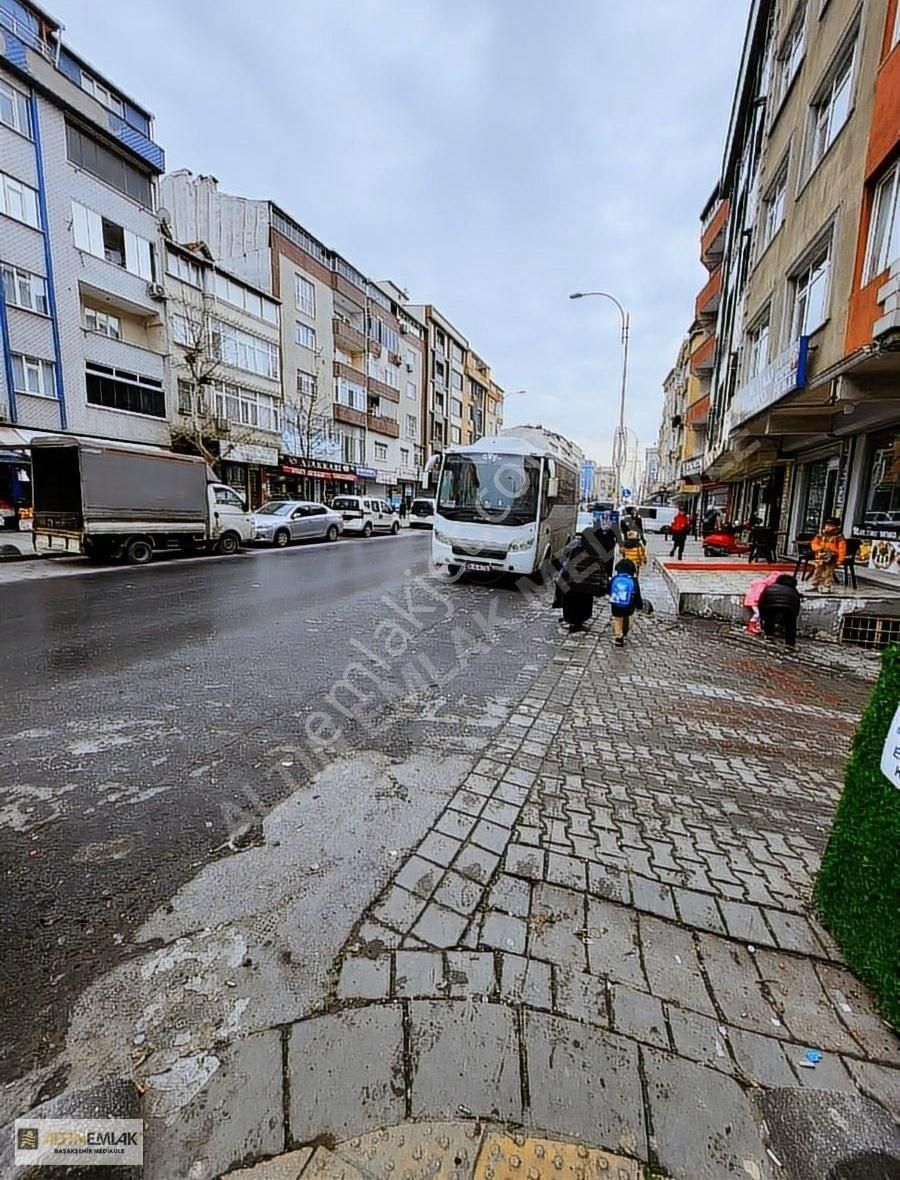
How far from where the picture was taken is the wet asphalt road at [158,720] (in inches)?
96.4

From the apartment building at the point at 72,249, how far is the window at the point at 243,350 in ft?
12.0

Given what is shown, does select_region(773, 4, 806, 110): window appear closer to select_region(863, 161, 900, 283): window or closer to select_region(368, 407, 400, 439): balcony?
select_region(863, 161, 900, 283): window

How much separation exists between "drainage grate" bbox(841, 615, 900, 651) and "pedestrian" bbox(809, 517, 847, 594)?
1.40m

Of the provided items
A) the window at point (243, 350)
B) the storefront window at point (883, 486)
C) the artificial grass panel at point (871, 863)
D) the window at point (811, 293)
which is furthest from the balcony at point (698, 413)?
the artificial grass panel at point (871, 863)

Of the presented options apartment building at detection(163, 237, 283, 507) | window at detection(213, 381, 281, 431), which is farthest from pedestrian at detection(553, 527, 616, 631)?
window at detection(213, 381, 281, 431)

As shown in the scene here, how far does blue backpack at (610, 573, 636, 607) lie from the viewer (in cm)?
776

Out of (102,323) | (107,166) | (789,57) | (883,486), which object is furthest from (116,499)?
(789,57)

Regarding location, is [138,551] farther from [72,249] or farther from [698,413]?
[698,413]

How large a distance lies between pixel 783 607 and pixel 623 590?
100 inches

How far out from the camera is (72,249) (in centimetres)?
2139

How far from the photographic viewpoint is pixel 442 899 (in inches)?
105

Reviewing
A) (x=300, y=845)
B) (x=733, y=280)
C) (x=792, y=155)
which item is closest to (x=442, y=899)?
(x=300, y=845)

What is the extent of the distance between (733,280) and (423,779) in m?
24.8

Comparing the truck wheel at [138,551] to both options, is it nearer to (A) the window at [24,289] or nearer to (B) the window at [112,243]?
(A) the window at [24,289]
